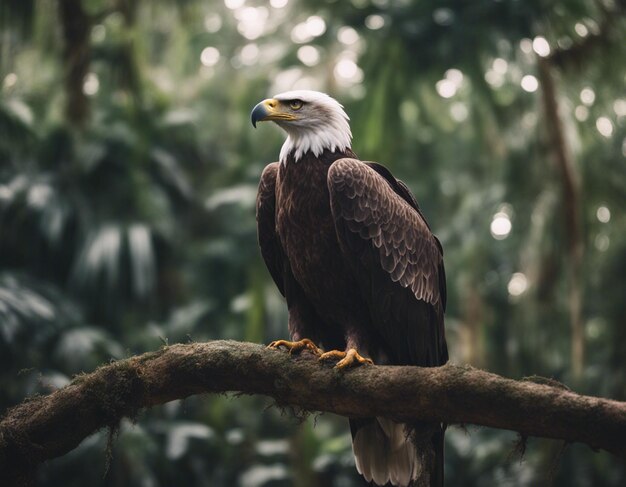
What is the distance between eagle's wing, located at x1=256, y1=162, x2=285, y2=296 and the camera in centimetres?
499

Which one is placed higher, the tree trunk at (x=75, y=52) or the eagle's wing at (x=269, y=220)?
the tree trunk at (x=75, y=52)

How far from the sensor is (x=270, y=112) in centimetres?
495

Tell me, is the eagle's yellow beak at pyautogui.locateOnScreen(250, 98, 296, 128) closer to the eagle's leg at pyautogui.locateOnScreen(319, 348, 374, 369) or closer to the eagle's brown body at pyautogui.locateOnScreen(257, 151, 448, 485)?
the eagle's brown body at pyautogui.locateOnScreen(257, 151, 448, 485)

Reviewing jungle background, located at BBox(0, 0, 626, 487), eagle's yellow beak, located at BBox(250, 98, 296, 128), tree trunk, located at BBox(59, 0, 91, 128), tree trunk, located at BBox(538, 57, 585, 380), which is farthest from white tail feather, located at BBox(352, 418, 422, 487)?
tree trunk, located at BBox(59, 0, 91, 128)

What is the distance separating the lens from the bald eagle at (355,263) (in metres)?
4.54

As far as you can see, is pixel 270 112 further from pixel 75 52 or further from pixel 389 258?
pixel 75 52

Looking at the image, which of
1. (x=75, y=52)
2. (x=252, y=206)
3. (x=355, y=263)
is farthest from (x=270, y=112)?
(x=252, y=206)

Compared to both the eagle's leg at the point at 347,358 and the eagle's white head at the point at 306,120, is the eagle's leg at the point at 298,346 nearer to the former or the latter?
the eagle's leg at the point at 347,358

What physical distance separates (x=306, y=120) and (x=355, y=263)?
957 mm

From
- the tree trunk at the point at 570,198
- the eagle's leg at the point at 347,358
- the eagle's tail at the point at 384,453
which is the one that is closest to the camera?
the eagle's leg at the point at 347,358

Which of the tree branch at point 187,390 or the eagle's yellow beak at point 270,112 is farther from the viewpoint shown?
the eagle's yellow beak at point 270,112

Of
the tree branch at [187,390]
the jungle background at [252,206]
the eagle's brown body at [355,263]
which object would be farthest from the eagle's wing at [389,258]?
the jungle background at [252,206]

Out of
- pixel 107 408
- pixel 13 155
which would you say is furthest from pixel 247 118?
pixel 107 408

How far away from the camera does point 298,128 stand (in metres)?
4.92
